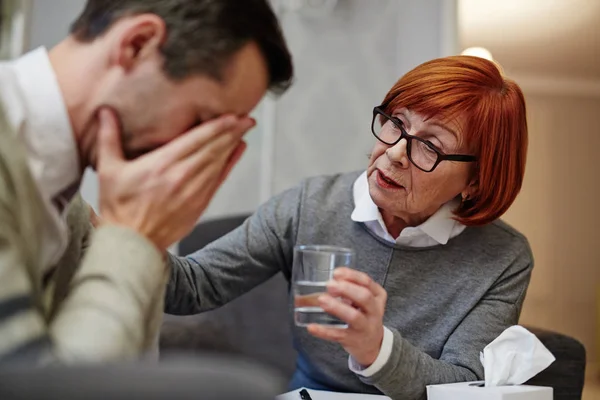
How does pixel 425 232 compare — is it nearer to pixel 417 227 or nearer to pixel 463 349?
pixel 417 227

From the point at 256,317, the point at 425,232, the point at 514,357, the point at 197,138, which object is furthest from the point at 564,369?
the point at 197,138

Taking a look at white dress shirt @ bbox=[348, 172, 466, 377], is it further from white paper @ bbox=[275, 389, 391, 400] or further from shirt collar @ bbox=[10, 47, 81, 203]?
shirt collar @ bbox=[10, 47, 81, 203]

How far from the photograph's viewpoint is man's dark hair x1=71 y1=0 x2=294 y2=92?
0.75 m

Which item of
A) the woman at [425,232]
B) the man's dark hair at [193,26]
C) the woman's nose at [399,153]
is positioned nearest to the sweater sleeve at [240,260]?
the woman at [425,232]

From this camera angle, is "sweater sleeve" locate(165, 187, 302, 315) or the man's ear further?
"sweater sleeve" locate(165, 187, 302, 315)

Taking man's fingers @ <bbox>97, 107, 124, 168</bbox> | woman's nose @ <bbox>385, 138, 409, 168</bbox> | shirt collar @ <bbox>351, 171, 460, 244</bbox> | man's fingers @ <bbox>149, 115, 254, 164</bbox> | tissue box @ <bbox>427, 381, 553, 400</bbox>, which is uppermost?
man's fingers @ <bbox>97, 107, 124, 168</bbox>

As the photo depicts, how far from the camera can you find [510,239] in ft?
4.91

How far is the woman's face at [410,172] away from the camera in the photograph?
1.37m

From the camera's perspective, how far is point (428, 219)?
1.45m

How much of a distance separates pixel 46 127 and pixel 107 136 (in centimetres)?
6

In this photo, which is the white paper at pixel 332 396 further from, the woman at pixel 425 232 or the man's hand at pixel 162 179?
the man's hand at pixel 162 179

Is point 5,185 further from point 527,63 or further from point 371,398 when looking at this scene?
point 527,63

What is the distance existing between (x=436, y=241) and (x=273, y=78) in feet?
2.30

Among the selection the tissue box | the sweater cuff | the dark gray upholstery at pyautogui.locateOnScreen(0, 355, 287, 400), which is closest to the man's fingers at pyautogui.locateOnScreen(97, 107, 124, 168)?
the dark gray upholstery at pyautogui.locateOnScreen(0, 355, 287, 400)
